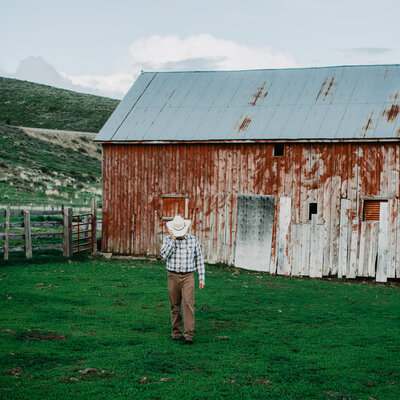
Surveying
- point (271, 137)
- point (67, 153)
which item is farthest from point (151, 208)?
point (67, 153)

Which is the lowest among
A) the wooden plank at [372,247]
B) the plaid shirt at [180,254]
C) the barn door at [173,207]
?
the wooden plank at [372,247]

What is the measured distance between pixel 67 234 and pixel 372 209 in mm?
10173

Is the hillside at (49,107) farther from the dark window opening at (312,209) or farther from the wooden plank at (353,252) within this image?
the wooden plank at (353,252)

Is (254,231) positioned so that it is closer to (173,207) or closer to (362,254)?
(173,207)

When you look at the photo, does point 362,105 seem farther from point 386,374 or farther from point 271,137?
point 386,374

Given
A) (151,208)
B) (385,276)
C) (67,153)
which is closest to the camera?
(385,276)

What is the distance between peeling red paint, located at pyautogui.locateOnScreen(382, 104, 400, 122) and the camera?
20.2 meters

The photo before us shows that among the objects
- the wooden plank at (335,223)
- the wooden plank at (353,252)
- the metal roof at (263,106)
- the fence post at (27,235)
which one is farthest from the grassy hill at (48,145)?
the wooden plank at (353,252)

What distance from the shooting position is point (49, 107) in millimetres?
89125

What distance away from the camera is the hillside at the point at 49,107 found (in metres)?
83.0

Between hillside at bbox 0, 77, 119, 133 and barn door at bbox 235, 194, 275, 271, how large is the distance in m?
63.3

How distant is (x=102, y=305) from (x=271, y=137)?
10.3 m

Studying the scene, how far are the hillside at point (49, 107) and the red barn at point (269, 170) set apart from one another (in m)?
59.9

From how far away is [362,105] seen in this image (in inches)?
837
